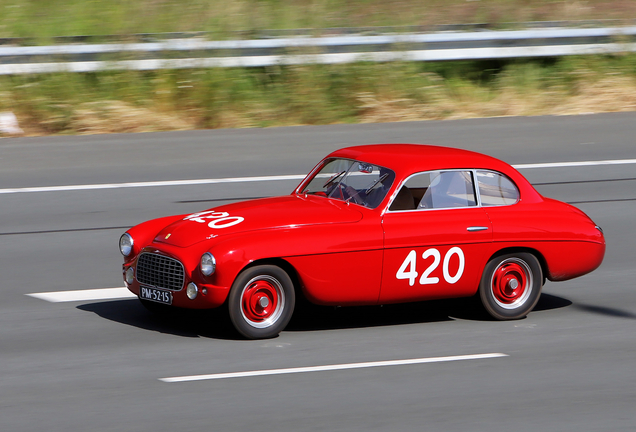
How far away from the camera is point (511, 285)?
7727mm

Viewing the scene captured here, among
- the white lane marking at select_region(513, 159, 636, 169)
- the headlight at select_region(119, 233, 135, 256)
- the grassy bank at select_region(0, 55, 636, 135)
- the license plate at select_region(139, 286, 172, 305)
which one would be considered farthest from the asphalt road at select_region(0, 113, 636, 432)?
the grassy bank at select_region(0, 55, 636, 135)

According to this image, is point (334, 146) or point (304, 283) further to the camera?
point (334, 146)

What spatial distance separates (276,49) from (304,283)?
1032 cm

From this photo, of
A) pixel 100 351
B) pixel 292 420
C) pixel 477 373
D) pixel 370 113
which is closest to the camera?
pixel 292 420

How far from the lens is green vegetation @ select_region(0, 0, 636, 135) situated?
1567cm

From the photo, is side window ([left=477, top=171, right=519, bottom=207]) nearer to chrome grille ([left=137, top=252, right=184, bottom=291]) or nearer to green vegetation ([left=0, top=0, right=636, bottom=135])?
chrome grille ([left=137, top=252, right=184, bottom=291])

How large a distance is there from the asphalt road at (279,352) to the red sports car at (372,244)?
0.33 metres

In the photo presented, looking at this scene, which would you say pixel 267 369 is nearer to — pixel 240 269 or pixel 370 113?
pixel 240 269

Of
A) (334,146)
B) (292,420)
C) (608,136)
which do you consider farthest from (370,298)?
(608,136)

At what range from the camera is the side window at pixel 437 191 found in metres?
7.48

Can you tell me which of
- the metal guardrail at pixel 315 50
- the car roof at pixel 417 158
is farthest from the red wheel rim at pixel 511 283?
the metal guardrail at pixel 315 50

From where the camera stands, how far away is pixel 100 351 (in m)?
6.84

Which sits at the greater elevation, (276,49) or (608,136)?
(276,49)

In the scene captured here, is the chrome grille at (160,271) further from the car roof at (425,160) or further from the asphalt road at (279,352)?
the car roof at (425,160)
